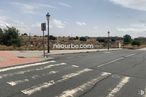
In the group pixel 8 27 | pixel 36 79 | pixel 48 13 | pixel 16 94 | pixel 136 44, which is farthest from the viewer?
pixel 136 44

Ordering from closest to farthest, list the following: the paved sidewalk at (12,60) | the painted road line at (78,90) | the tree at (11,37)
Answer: the painted road line at (78,90), the paved sidewalk at (12,60), the tree at (11,37)

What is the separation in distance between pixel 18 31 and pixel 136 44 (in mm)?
55357

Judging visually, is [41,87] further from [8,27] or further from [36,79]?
[8,27]

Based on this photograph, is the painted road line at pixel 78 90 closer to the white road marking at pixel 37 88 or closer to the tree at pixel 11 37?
the white road marking at pixel 37 88

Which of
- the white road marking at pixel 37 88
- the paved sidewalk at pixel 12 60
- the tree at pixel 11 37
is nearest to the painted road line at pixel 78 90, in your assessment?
the white road marking at pixel 37 88

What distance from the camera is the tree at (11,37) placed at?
39938mm

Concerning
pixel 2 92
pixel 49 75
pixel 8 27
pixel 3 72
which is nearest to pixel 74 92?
pixel 2 92

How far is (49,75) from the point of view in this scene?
48.8ft

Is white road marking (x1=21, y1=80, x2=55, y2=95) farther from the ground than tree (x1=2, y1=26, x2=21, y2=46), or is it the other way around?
tree (x1=2, y1=26, x2=21, y2=46)

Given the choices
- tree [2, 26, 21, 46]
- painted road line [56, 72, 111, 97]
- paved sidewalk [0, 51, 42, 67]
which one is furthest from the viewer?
tree [2, 26, 21, 46]

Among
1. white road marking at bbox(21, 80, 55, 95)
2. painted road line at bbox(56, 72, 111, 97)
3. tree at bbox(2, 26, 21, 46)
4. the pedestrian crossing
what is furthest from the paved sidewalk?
tree at bbox(2, 26, 21, 46)

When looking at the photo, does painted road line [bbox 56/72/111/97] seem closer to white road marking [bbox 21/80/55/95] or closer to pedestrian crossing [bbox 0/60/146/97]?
pedestrian crossing [bbox 0/60/146/97]

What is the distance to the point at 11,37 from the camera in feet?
132

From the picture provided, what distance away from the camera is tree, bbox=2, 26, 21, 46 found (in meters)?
39.9
